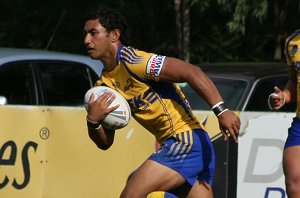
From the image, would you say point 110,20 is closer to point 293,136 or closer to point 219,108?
point 219,108

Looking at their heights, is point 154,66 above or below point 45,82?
above

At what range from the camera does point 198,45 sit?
18.0m

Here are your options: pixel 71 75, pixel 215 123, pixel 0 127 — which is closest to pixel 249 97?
pixel 215 123

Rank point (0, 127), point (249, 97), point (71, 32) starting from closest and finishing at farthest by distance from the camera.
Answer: point (0, 127), point (249, 97), point (71, 32)

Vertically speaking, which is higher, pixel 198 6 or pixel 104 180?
pixel 198 6

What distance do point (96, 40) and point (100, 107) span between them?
451mm

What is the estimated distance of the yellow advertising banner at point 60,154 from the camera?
25.1ft

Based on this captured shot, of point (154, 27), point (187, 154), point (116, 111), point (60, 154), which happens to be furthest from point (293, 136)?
point (154, 27)

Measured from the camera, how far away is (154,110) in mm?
5949

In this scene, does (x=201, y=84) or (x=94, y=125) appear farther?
Answer: (x=94, y=125)

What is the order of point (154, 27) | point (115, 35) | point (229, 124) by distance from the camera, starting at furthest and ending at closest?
point (154, 27) < point (115, 35) < point (229, 124)

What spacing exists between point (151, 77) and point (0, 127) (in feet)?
7.31

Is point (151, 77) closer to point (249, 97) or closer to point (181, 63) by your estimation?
point (181, 63)

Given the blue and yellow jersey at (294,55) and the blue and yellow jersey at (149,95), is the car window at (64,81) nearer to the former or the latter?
A: the blue and yellow jersey at (149,95)
